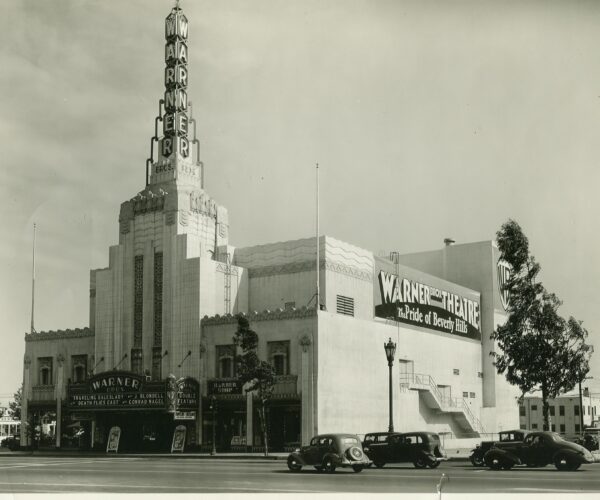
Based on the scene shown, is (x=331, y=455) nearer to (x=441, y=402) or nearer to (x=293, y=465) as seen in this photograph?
(x=293, y=465)

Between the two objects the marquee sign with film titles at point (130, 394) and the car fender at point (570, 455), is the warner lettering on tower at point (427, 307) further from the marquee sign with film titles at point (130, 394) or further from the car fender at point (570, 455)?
the car fender at point (570, 455)

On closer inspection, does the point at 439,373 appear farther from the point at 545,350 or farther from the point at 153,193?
the point at 153,193

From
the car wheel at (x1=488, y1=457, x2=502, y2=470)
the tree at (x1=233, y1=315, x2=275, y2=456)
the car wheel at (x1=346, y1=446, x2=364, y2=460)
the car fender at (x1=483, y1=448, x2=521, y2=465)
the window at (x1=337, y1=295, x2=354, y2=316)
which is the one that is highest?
the window at (x1=337, y1=295, x2=354, y2=316)

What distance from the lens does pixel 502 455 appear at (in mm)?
30547

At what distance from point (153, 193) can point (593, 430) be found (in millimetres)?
40357

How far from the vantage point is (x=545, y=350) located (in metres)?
42.5

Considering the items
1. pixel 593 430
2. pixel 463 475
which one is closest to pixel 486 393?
pixel 593 430

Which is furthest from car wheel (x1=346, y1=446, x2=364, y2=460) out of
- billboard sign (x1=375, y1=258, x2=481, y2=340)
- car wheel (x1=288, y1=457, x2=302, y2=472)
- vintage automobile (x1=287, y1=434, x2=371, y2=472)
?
billboard sign (x1=375, y1=258, x2=481, y2=340)

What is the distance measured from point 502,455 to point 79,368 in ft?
112

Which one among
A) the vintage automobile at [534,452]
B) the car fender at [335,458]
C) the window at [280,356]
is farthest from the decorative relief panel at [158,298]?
the vintage automobile at [534,452]

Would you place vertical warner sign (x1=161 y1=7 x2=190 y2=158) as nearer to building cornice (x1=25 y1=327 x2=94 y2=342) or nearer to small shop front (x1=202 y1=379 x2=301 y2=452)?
building cornice (x1=25 y1=327 x2=94 y2=342)

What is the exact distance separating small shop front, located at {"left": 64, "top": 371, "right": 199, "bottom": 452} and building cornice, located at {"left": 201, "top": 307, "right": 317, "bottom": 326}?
363 centimetres

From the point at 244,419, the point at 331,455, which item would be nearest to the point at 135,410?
the point at 244,419

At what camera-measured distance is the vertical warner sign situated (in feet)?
179
